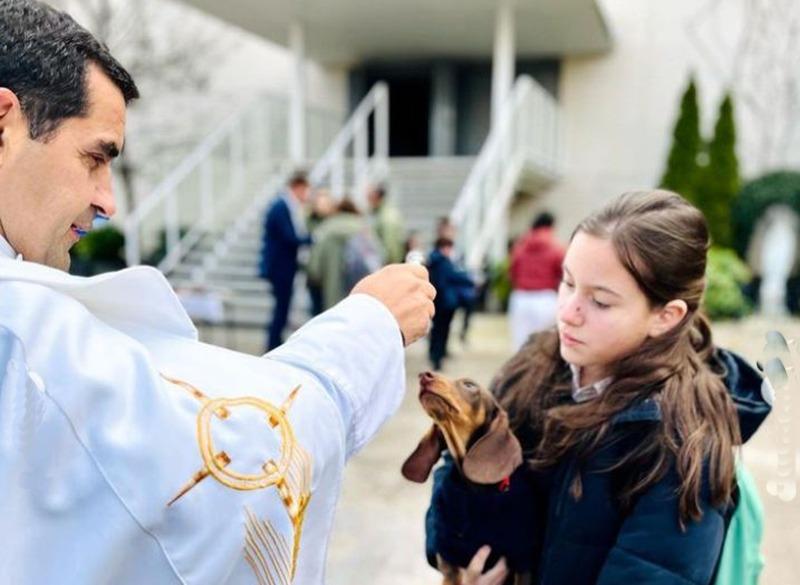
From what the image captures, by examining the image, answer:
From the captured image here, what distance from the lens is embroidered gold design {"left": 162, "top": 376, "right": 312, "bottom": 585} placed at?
0.76 metres

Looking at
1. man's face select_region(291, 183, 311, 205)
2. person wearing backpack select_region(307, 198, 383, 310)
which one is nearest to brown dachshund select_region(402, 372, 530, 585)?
person wearing backpack select_region(307, 198, 383, 310)

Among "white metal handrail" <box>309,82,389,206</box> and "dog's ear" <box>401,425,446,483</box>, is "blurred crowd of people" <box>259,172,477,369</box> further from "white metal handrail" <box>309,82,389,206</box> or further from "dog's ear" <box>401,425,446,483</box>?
"dog's ear" <box>401,425,446,483</box>

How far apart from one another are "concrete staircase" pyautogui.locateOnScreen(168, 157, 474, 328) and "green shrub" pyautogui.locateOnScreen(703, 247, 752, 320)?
4.31m

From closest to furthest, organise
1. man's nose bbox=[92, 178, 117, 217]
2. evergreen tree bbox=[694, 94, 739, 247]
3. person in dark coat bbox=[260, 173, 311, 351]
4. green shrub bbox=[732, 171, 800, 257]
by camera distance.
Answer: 1. man's nose bbox=[92, 178, 117, 217]
2. person in dark coat bbox=[260, 173, 311, 351]
3. evergreen tree bbox=[694, 94, 739, 247]
4. green shrub bbox=[732, 171, 800, 257]

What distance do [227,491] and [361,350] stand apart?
0.24m

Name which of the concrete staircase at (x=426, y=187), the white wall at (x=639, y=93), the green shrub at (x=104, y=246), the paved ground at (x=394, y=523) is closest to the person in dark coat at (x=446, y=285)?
the paved ground at (x=394, y=523)

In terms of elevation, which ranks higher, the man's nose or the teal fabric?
the man's nose

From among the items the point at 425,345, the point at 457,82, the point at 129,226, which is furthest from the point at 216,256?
the point at 457,82

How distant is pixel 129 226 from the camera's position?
9.53 metres

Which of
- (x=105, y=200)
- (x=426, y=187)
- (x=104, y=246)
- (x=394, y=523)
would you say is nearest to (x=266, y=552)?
(x=105, y=200)

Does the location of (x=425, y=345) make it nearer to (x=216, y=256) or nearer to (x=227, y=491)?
(x=216, y=256)

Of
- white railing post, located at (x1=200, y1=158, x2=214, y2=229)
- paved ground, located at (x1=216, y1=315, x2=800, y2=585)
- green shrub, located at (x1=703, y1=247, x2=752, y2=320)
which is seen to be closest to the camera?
paved ground, located at (x1=216, y1=315, x2=800, y2=585)

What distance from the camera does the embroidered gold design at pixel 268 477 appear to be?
76cm

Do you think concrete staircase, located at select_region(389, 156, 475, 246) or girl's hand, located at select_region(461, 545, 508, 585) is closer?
girl's hand, located at select_region(461, 545, 508, 585)
